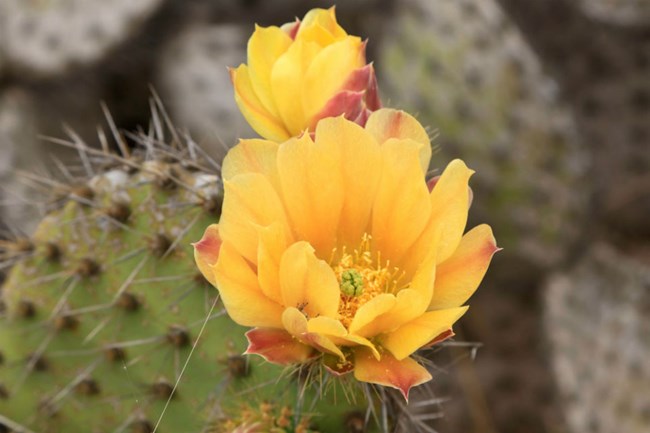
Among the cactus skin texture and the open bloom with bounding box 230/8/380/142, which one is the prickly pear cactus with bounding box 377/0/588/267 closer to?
the cactus skin texture

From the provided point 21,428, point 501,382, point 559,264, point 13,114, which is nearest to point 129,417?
point 21,428

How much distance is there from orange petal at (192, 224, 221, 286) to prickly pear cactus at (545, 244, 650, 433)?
104cm

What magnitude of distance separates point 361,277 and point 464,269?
7 cm

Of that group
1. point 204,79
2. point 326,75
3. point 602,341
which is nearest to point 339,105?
point 326,75

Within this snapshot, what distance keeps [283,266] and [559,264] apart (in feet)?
3.94

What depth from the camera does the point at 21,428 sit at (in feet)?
3.16

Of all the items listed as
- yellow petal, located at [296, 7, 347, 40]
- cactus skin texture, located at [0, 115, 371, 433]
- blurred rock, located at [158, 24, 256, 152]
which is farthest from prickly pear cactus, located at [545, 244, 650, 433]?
yellow petal, located at [296, 7, 347, 40]

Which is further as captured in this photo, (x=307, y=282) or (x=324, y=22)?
(x=324, y=22)

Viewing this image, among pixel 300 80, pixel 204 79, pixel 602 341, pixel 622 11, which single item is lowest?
pixel 602 341

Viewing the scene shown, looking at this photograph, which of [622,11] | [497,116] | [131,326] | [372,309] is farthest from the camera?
[622,11]

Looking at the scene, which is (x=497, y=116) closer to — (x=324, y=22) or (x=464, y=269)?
(x=324, y=22)

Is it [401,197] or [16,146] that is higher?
[401,197]

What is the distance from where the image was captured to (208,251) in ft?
2.02

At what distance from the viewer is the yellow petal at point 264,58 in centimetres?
73
